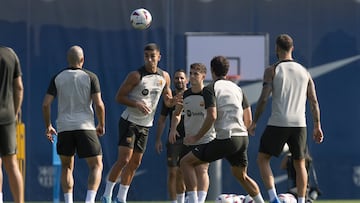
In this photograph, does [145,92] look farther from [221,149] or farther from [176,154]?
[221,149]

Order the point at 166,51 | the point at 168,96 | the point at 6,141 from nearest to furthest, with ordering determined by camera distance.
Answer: the point at 6,141
the point at 168,96
the point at 166,51

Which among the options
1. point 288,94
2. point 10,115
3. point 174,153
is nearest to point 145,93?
point 174,153

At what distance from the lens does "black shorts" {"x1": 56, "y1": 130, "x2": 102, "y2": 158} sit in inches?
522

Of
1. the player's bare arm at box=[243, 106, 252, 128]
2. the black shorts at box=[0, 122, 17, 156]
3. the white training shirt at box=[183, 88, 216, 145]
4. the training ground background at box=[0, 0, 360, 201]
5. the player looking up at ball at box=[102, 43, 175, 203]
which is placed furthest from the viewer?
the training ground background at box=[0, 0, 360, 201]

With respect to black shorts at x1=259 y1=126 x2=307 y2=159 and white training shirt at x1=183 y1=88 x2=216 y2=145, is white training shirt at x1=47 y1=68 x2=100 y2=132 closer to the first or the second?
white training shirt at x1=183 y1=88 x2=216 y2=145

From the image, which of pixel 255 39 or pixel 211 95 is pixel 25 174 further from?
pixel 211 95

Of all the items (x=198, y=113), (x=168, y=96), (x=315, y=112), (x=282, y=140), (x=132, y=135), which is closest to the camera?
(x=282, y=140)

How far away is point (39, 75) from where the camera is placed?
2105cm

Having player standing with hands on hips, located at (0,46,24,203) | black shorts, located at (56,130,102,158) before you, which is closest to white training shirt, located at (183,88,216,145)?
black shorts, located at (56,130,102,158)

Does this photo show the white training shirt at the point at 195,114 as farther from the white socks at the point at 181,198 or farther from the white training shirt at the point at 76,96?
the white socks at the point at 181,198

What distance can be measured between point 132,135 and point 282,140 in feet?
7.37

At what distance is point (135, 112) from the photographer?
14.6 metres

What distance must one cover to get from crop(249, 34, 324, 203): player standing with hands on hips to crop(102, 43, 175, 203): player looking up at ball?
74.0 inches

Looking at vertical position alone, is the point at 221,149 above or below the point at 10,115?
below
